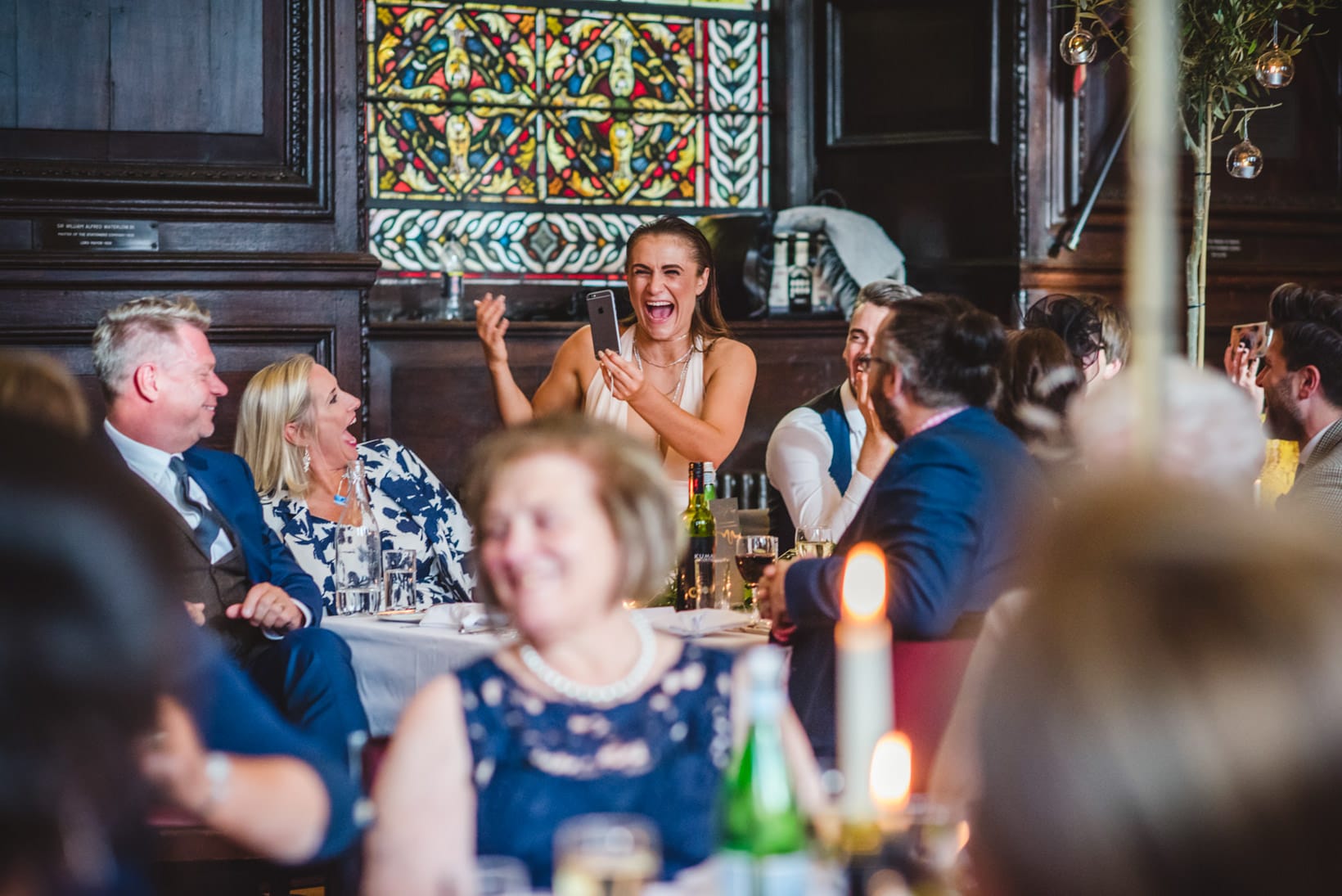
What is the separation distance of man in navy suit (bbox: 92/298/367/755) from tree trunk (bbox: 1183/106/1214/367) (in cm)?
302

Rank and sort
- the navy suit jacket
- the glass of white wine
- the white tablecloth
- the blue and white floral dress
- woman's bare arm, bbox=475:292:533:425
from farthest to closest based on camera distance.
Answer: woman's bare arm, bbox=475:292:533:425 < the blue and white floral dress < the glass of white wine < the white tablecloth < the navy suit jacket

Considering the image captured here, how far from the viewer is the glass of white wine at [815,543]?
10.0 feet

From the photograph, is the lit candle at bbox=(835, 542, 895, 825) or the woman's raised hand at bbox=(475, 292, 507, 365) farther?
the woman's raised hand at bbox=(475, 292, 507, 365)

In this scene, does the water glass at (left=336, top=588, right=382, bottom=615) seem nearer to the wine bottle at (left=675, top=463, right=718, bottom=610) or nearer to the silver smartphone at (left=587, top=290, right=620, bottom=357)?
the wine bottle at (left=675, top=463, right=718, bottom=610)

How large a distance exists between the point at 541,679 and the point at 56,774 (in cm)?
61

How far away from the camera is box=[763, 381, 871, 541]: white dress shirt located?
376cm

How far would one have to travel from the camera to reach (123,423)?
3193 mm

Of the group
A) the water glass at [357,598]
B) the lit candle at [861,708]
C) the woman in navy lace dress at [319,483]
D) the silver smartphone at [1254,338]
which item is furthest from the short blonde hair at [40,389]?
the silver smartphone at [1254,338]

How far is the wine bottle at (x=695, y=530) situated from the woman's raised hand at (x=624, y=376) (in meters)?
0.44

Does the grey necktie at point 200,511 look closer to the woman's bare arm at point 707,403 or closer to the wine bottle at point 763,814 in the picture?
the woman's bare arm at point 707,403

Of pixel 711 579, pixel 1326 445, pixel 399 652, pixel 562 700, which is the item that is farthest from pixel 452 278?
pixel 562 700

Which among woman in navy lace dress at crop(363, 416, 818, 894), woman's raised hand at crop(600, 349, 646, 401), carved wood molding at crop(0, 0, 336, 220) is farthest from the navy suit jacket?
carved wood molding at crop(0, 0, 336, 220)

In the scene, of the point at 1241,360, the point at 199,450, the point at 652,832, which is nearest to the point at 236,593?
the point at 199,450

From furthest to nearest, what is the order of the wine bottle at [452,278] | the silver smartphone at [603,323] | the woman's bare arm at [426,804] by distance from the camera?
the wine bottle at [452,278] < the silver smartphone at [603,323] < the woman's bare arm at [426,804]
